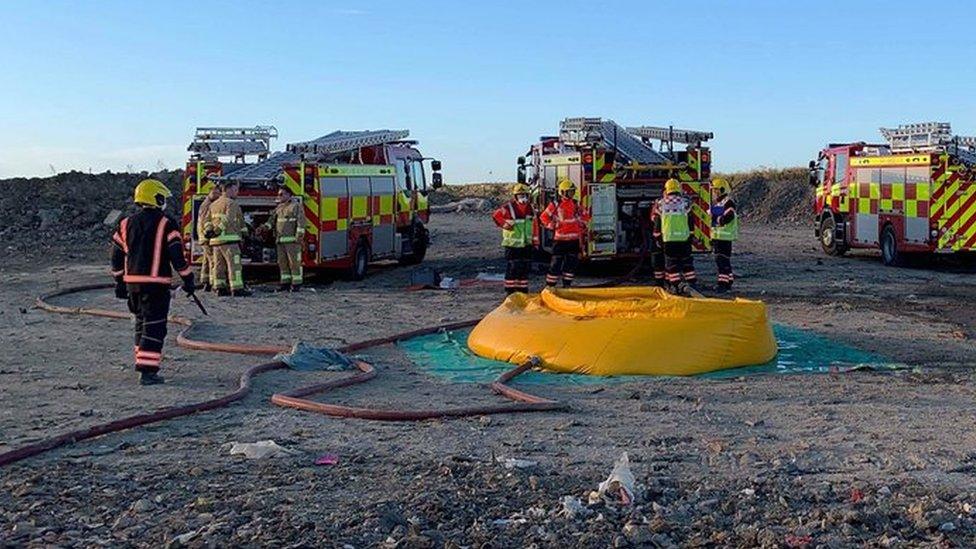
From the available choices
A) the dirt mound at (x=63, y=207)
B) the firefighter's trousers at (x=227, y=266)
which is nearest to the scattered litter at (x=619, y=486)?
the firefighter's trousers at (x=227, y=266)

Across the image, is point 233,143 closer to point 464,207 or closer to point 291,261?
point 291,261

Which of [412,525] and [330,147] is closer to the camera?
[412,525]

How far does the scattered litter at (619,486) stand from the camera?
5.22 meters

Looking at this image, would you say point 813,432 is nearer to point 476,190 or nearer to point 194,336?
point 194,336

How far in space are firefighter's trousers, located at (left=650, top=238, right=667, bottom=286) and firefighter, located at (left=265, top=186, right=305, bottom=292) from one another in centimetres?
467

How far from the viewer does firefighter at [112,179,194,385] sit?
8719 millimetres

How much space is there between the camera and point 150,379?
858 cm

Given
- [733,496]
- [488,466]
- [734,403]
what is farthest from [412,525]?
[734,403]

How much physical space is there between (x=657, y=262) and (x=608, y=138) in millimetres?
2114

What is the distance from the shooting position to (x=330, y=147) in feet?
55.7

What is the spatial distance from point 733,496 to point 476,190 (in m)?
48.4

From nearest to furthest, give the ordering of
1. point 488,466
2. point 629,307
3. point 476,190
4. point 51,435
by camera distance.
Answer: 1. point 488,466
2. point 51,435
3. point 629,307
4. point 476,190

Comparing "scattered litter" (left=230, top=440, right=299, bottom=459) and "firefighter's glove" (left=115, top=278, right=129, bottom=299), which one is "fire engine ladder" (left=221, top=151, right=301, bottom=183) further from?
"scattered litter" (left=230, top=440, right=299, bottom=459)

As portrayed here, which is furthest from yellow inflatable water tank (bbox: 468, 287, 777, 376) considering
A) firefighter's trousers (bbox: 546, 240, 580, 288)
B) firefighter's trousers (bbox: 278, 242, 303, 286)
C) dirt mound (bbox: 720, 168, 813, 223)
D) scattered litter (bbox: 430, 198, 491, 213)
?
scattered litter (bbox: 430, 198, 491, 213)
